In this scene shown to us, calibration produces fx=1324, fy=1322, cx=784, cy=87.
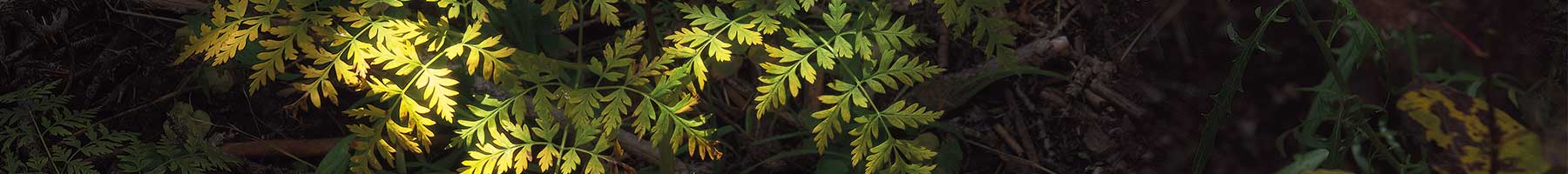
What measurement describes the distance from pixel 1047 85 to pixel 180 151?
1.14 m

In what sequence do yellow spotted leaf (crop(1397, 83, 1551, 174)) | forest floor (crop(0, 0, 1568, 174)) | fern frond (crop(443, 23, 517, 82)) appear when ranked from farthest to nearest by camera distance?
forest floor (crop(0, 0, 1568, 174))
fern frond (crop(443, 23, 517, 82))
yellow spotted leaf (crop(1397, 83, 1551, 174))

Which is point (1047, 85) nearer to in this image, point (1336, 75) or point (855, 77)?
point (1336, 75)

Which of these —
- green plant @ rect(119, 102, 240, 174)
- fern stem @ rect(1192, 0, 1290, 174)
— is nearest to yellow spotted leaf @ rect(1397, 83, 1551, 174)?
fern stem @ rect(1192, 0, 1290, 174)

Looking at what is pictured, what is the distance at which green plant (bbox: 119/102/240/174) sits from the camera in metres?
1.63

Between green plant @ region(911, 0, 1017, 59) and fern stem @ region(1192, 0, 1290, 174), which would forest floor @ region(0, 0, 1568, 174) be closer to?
fern stem @ region(1192, 0, 1290, 174)

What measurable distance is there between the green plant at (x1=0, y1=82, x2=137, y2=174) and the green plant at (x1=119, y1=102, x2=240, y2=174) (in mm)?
29

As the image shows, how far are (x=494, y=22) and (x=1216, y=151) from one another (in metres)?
0.84

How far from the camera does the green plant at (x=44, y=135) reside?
5.22 feet

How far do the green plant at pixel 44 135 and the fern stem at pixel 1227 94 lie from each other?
1251mm

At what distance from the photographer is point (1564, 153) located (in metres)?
0.85

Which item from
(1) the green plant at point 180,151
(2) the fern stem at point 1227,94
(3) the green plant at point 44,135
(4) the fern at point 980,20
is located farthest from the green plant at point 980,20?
(3) the green plant at point 44,135

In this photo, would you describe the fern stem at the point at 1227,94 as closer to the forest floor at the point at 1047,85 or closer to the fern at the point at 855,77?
the forest floor at the point at 1047,85

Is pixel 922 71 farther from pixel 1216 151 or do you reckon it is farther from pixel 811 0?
pixel 1216 151

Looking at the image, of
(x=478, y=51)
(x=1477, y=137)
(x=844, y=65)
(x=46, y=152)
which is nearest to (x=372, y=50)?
(x=478, y=51)
